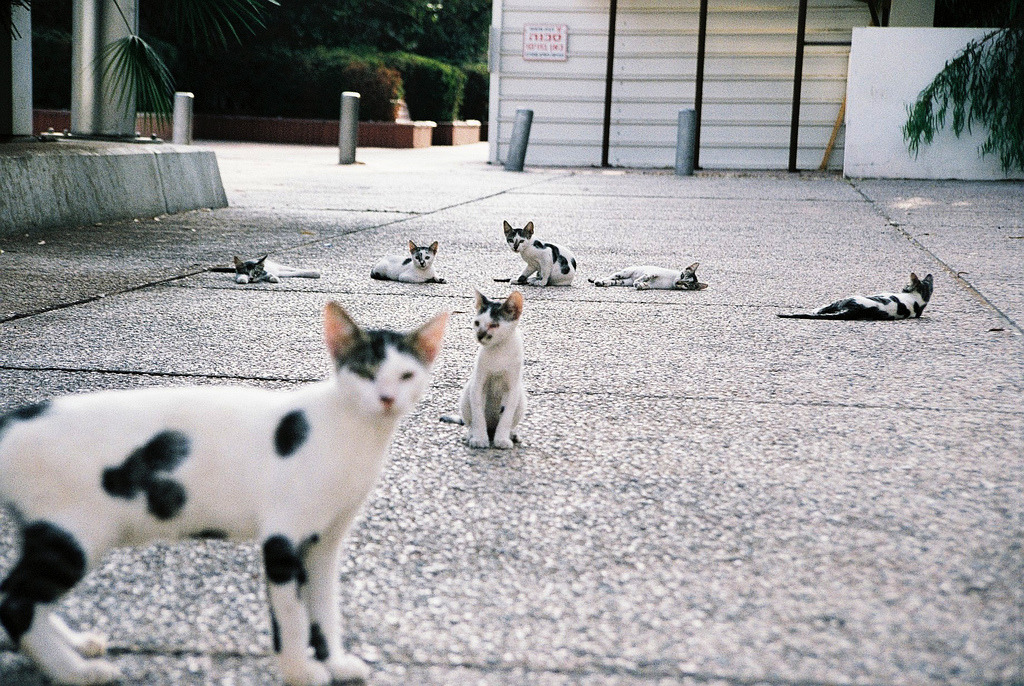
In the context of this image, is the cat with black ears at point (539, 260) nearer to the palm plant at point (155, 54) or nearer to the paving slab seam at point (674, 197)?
the palm plant at point (155, 54)

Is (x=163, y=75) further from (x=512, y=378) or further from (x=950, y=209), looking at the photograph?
(x=950, y=209)

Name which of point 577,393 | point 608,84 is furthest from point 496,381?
point 608,84

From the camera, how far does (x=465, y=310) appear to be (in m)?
5.17

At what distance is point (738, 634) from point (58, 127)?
24.9 meters

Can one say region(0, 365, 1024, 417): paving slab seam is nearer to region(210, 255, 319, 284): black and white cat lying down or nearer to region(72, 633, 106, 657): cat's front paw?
region(72, 633, 106, 657): cat's front paw

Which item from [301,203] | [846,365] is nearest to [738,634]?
[846,365]

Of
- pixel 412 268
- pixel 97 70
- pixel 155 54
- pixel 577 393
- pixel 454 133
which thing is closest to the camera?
pixel 577 393

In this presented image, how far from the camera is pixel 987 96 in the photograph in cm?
1418

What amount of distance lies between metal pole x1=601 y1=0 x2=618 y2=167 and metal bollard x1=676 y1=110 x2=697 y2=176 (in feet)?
6.87

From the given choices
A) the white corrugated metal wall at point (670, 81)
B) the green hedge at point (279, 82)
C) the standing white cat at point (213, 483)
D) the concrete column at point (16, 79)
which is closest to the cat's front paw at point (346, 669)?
the standing white cat at point (213, 483)

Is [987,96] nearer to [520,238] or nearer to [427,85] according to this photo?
[520,238]

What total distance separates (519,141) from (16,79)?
31.9ft

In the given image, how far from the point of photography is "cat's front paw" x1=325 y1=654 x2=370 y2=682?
5.67 ft

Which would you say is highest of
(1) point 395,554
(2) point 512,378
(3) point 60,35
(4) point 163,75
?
(3) point 60,35
